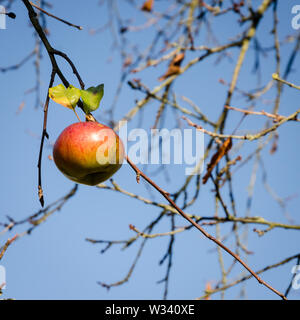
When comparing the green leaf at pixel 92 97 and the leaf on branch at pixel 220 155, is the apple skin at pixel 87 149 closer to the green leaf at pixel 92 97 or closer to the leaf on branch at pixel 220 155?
the green leaf at pixel 92 97

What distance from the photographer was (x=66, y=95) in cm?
113

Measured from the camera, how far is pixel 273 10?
2.33m

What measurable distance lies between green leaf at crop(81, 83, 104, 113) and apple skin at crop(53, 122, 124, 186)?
0.06m

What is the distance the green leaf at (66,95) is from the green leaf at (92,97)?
0.06 ft

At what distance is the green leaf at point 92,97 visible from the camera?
1.13 meters

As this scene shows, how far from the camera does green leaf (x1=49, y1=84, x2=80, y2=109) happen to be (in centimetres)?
113

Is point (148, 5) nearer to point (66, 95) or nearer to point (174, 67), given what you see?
point (174, 67)

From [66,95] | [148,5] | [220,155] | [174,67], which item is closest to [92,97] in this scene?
[66,95]

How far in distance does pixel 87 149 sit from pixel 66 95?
0.50ft

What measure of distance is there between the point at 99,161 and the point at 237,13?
1.49 meters

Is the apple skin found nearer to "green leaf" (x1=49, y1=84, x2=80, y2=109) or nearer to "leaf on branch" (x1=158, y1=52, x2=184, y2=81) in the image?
"green leaf" (x1=49, y1=84, x2=80, y2=109)
